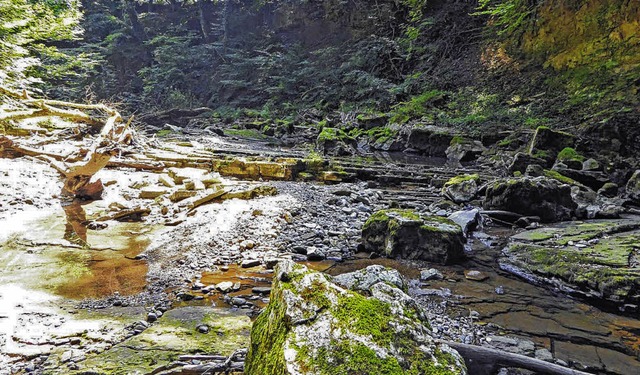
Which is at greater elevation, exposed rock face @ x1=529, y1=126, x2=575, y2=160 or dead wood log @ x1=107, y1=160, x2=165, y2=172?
exposed rock face @ x1=529, y1=126, x2=575, y2=160

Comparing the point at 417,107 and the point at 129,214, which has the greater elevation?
the point at 417,107

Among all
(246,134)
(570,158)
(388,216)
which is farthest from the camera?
(246,134)

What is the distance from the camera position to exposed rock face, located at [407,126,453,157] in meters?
14.2

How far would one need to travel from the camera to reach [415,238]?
4.77 m

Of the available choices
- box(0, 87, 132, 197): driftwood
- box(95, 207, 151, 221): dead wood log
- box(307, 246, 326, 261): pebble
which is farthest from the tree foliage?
box(307, 246, 326, 261): pebble

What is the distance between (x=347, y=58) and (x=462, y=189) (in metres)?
20.1

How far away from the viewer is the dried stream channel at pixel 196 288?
2.65 meters

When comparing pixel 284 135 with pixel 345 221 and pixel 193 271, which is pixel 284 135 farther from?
pixel 193 271

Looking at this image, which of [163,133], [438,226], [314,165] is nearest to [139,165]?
[314,165]

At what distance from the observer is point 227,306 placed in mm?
3471

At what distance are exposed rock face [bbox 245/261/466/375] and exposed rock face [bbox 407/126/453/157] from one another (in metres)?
13.1

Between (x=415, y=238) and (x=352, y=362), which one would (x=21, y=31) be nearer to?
(x=415, y=238)

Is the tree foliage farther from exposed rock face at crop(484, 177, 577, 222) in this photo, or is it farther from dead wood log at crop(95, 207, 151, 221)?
exposed rock face at crop(484, 177, 577, 222)

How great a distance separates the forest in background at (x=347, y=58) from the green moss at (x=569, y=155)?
5.28 ft
